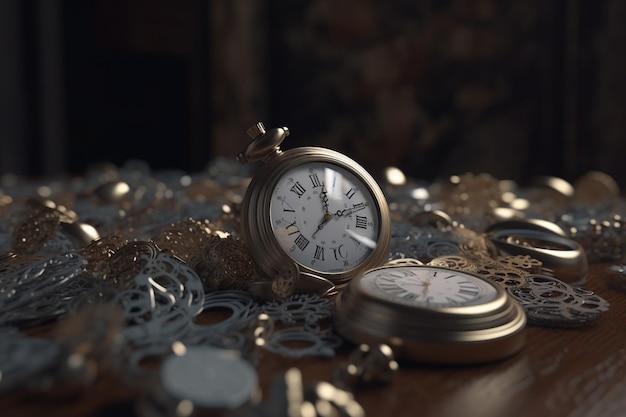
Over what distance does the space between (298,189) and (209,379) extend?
1.42 ft

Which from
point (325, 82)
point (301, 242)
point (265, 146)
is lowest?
point (325, 82)

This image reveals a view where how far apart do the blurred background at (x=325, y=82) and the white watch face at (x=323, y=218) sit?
7.94 ft

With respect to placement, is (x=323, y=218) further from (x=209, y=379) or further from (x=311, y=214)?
(x=209, y=379)

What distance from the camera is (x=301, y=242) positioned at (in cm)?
98

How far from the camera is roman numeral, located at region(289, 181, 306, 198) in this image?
1.00 meters

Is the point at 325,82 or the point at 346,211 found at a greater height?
the point at 346,211

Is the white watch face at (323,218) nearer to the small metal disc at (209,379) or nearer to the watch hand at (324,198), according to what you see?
the watch hand at (324,198)

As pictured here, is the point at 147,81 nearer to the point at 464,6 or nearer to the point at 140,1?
the point at 140,1

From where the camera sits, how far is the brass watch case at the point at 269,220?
97 cm

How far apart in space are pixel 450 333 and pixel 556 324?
0.77ft

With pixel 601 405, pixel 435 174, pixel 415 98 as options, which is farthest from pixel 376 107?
pixel 601 405

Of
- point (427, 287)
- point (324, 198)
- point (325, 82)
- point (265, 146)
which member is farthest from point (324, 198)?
point (325, 82)

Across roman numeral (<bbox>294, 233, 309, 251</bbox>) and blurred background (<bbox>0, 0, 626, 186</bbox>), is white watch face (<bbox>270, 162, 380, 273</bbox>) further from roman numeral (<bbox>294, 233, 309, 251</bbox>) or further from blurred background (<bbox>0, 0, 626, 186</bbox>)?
blurred background (<bbox>0, 0, 626, 186</bbox>)

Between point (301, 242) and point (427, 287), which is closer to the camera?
point (427, 287)
